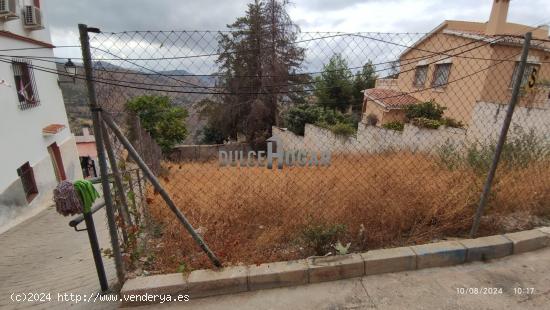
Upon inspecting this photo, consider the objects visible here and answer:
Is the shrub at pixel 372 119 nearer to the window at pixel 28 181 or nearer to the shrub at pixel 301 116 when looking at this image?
the shrub at pixel 301 116

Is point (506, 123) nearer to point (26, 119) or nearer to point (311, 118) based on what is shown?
point (26, 119)

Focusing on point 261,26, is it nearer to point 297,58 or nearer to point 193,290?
point 297,58

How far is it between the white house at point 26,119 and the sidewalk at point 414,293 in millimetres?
5759

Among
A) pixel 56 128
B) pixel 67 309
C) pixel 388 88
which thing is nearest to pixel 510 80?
pixel 388 88

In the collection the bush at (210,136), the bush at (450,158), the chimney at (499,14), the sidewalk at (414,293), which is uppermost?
the chimney at (499,14)

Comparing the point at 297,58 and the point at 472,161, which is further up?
the point at 297,58

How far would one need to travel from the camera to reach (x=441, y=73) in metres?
11.5

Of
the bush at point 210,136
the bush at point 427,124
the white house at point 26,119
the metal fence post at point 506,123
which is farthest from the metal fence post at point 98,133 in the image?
the bush at point 210,136

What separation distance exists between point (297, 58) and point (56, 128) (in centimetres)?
1236

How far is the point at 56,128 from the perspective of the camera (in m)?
8.27

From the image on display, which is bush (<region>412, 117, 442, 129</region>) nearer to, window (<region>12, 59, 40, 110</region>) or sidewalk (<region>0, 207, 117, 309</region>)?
sidewalk (<region>0, 207, 117, 309</region>)

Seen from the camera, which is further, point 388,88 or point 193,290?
point 388,88

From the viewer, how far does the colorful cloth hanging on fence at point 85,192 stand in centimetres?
205

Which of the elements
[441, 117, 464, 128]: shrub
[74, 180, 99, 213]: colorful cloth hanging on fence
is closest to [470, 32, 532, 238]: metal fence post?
[74, 180, 99, 213]: colorful cloth hanging on fence
